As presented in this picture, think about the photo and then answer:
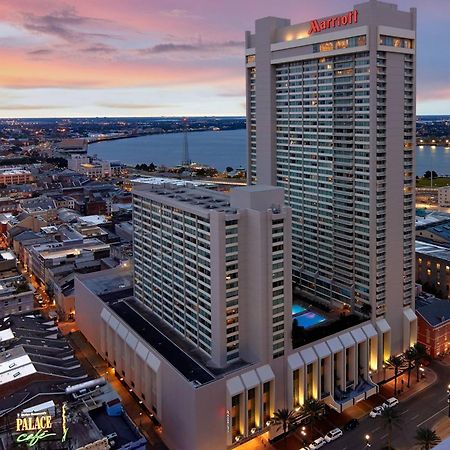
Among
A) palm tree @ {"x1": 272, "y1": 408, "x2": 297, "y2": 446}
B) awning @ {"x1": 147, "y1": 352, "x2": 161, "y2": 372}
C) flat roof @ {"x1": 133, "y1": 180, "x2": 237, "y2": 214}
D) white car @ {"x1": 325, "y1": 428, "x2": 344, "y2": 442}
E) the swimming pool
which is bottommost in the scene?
white car @ {"x1": 325, "y1": 428, "x2": 344, "y2": 442}

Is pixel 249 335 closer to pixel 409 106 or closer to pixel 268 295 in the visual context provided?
pixel 268 295

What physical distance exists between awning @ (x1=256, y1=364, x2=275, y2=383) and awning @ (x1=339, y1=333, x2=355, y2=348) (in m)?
10.9

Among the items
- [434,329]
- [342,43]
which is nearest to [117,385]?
[434,329]

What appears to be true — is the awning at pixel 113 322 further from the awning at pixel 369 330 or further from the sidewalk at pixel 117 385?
the awning at pixel 369 330

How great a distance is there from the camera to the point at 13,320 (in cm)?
6819

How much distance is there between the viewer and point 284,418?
163ft

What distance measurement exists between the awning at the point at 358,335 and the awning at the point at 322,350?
4815mm

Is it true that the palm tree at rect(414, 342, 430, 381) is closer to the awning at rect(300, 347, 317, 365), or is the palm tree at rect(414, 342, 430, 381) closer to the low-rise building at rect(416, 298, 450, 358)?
the low-rise building at rect(416, 298, 450, 358)

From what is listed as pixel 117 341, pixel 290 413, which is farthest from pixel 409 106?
pixel 117 341

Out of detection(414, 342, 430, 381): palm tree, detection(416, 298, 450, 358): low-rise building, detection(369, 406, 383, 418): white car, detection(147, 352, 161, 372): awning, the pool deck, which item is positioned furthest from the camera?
detection(416, 298, 450, 358): low-rise building

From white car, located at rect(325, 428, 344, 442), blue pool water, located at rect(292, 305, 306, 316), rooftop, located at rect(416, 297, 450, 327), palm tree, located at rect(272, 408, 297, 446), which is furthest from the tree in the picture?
palm tree, located at rect(272, 408, 297, 446)

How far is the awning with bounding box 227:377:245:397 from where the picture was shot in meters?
48.8

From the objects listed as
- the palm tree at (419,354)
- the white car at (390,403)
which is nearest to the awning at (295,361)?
the white car at (390,403)

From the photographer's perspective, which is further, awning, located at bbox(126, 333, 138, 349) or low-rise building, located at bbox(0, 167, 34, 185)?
low-rise building, located at bbox(0, 167, 34, 185)
